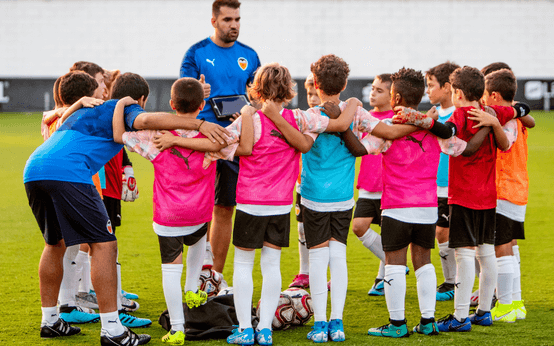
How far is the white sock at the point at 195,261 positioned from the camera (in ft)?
12.0

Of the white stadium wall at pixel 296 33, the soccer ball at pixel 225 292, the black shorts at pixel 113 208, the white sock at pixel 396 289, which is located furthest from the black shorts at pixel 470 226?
the white stadium wall at pixel 296 33

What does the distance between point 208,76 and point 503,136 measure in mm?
2293

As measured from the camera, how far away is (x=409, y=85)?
363cm

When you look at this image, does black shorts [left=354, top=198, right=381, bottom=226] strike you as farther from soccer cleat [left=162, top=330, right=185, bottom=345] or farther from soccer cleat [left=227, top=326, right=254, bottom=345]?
soccer cleat [left=162, top=330, right=185, bottom=345]

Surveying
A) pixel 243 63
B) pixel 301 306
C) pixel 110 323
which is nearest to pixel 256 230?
pixel 301 306

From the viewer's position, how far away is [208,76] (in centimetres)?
470

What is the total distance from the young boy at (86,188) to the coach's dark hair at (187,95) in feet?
0.31

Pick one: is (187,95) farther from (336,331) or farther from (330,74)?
(336,331)

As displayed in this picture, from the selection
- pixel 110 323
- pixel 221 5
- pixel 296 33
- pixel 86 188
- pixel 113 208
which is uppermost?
pixel 296 33

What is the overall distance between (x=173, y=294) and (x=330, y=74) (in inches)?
63.5

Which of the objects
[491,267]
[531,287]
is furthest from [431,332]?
[531,287]

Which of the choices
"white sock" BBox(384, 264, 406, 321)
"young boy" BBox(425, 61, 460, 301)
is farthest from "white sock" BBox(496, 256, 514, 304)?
"white sock" BBox(384, 264, 406, 321)

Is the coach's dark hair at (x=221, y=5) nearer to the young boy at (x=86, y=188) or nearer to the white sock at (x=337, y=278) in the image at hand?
the young boy at (x=86, y=188)

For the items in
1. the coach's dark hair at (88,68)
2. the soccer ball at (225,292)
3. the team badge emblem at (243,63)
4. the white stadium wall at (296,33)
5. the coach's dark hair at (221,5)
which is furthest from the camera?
the white stadium wall at (296,33)
